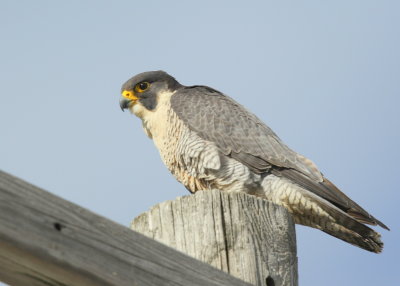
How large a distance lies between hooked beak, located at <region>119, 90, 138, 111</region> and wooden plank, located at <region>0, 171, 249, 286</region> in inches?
193

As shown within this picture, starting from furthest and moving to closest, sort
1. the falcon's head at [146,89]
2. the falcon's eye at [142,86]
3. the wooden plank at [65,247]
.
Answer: the falcon's eye at [142,86] < the falcon's head at [146,89] < the wooden plank at [65,247]

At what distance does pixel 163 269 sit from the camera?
1.89m

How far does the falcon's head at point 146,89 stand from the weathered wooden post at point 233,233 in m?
3.89

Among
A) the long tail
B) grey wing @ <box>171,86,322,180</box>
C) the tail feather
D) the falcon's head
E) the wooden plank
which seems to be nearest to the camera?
the wooden plank

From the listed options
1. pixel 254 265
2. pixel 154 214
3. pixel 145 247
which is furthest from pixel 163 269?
pixel 154 214

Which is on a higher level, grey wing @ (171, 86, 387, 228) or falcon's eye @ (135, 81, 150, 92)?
falcon's eye @ (135, 81, 150, 92)

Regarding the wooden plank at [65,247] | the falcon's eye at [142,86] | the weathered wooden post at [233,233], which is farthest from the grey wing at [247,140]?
the wooden plank at [65,247]

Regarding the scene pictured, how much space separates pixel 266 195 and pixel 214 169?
0.44 meters

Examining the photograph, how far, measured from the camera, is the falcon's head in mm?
6695

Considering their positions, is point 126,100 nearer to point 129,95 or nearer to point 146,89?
point 129,95

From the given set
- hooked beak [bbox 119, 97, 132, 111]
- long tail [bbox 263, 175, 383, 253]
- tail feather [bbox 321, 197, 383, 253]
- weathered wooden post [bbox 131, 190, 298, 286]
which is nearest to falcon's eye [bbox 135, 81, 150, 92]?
hooked beak [bbox 119, 97, 132, 111]

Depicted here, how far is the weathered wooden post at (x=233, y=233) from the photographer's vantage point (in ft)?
8.55

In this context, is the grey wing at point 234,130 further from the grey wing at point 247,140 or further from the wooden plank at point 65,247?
the wooden plank at point 65,247

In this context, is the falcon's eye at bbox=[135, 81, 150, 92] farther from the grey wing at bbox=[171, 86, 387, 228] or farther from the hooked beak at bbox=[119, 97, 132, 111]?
the grey wing at bbox=[171, 86, 387, 228]
